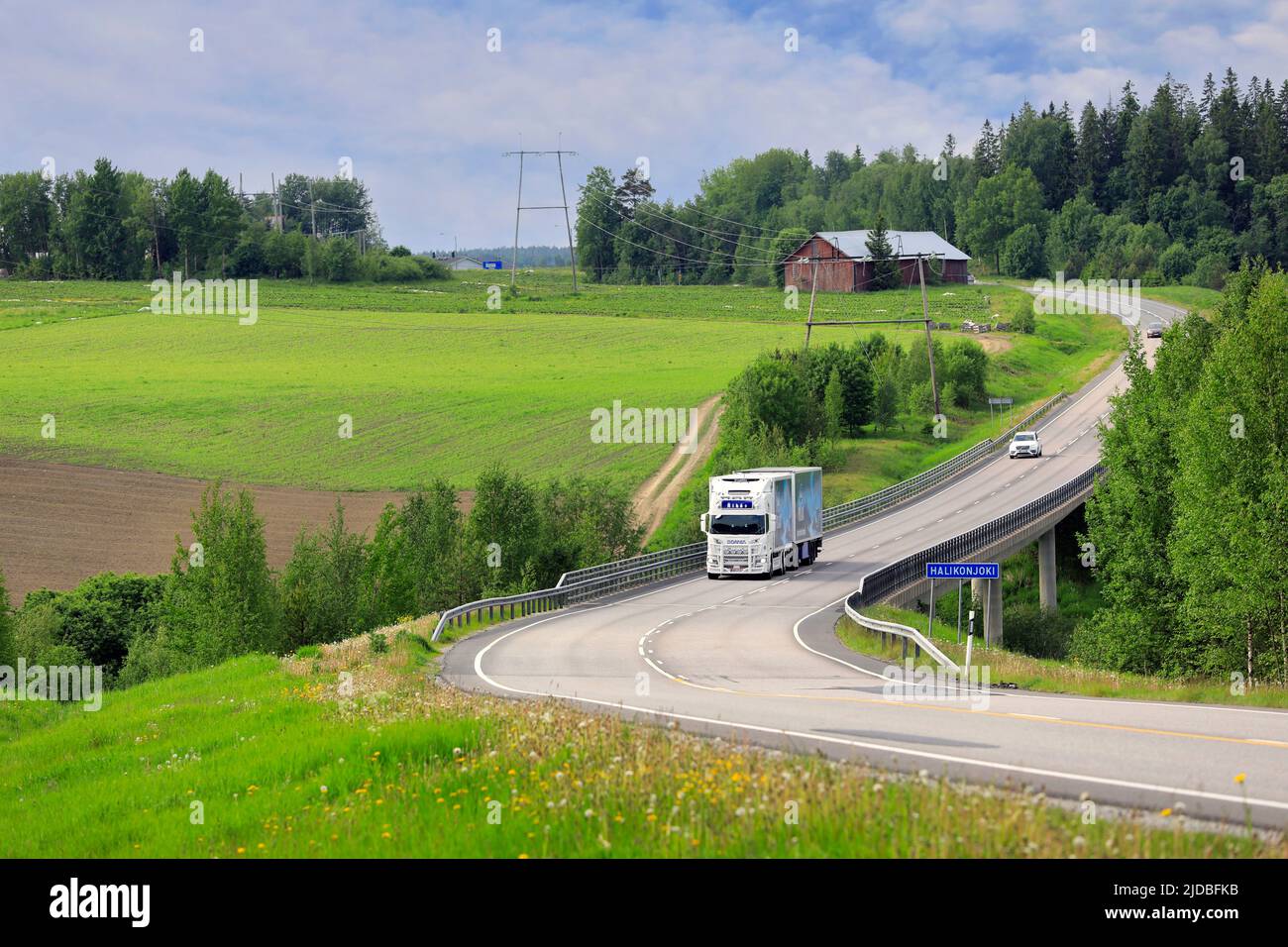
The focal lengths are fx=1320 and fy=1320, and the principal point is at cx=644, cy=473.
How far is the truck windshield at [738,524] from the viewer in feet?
157

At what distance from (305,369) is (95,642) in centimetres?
5319

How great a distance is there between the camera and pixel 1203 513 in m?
40.8

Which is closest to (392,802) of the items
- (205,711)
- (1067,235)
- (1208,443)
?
(205,711)

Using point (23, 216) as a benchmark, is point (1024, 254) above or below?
below

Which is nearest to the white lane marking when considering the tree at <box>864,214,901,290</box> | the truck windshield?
the truck windshield

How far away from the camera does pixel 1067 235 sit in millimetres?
182250

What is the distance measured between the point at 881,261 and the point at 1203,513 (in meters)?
113

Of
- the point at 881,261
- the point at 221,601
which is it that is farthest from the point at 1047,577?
the point at 881,261

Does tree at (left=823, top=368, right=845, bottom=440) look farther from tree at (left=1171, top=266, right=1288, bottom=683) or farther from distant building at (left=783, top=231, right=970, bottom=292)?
distant building at (left=783, top=231, right=970, bottom=292)

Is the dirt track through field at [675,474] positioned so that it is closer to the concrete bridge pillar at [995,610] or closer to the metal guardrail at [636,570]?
the metal guardrail at [636,570]

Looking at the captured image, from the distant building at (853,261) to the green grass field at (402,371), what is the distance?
17.2ft

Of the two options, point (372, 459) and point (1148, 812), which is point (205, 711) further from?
point (372, 459)

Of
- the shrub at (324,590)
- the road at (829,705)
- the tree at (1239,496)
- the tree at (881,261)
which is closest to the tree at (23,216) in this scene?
the tree at (881,261)

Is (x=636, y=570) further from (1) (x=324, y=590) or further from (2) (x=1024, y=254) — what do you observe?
(2) (x=1024, y=254)
